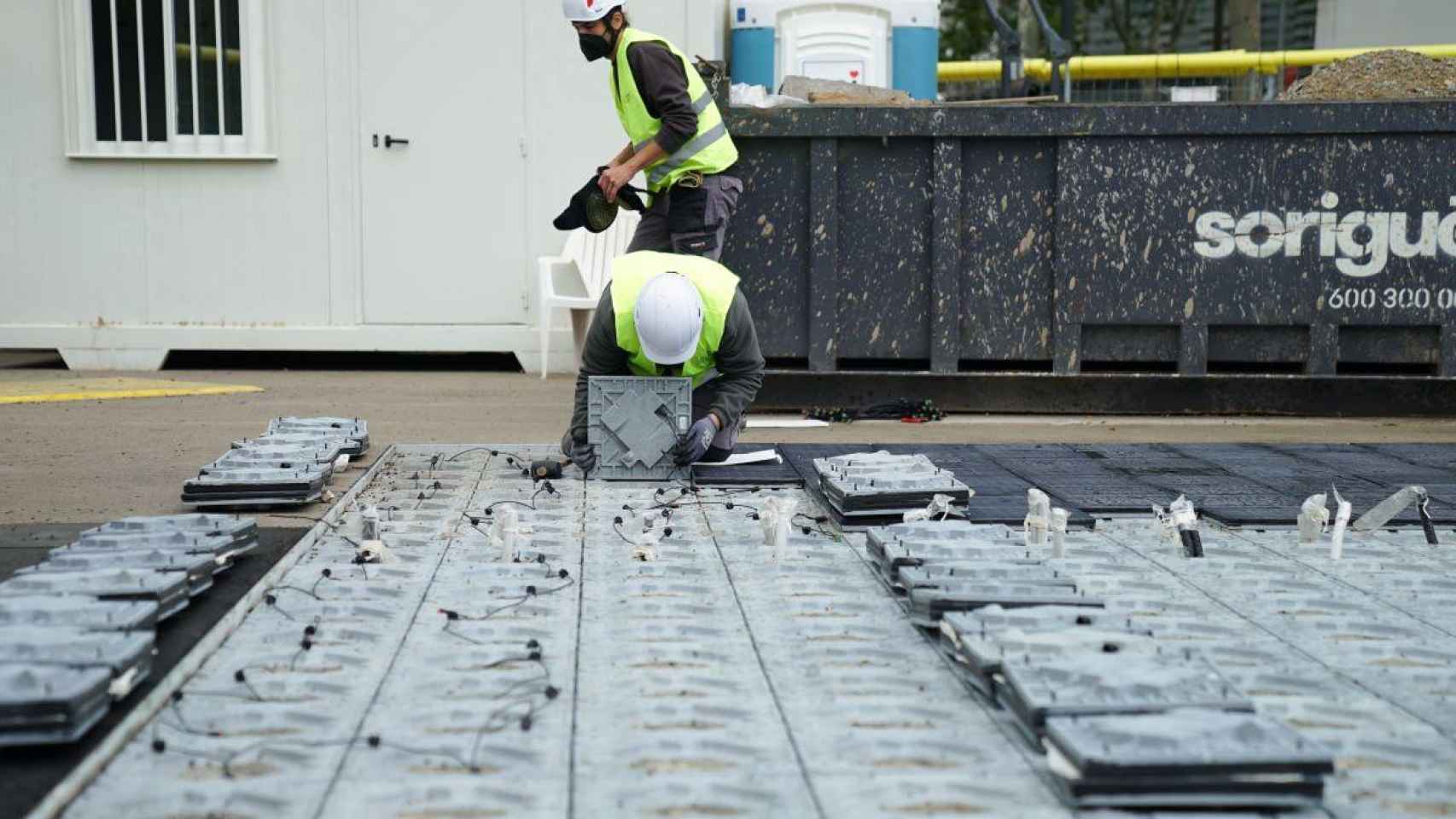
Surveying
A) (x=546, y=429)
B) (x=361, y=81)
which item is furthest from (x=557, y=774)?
(x=361, y=81)

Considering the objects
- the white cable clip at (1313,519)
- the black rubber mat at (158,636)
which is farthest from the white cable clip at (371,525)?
the white cable clip at (1313,519)

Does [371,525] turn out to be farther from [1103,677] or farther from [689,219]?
[689,219]

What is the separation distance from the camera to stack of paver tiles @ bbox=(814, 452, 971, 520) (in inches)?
231

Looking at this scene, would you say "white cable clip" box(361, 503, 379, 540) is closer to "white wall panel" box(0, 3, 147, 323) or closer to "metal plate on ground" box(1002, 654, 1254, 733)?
"metal plate on ground" box(1002, 654, 1254, 733)

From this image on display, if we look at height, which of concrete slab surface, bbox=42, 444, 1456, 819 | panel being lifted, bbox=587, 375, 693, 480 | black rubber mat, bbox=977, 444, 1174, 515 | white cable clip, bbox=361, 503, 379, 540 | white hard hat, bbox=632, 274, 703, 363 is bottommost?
concrete slab surface, bbox=42, 444, 1456, 819

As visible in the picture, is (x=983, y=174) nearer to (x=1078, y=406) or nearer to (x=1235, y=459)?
(x=1078, y=406)

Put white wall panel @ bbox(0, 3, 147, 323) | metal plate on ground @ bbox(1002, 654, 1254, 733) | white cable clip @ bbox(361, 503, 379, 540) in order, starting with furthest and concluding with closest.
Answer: white wall panel @ bbox(0, 3, 147, 323)
white cable clip @ bbox(361, 503, 379, 540)
metal plate on ground @ bbox(1002, 654, 1254, 733)

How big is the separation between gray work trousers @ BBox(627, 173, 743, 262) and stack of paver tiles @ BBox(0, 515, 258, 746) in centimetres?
308

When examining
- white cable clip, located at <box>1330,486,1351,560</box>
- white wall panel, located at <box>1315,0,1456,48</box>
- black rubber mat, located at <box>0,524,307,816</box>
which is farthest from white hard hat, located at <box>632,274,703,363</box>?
white wall panel, located at <box>1315,0,1456,48</box>

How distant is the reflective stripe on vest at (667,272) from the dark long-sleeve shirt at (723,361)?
0.15 feet

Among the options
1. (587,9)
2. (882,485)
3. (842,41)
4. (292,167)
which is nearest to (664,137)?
(587,9)

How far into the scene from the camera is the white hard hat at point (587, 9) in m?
7.32

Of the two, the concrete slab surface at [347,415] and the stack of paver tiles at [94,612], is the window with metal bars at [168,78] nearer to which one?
the concrete slab surface at [347,415]

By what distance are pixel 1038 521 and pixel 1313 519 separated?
92 centimetres
